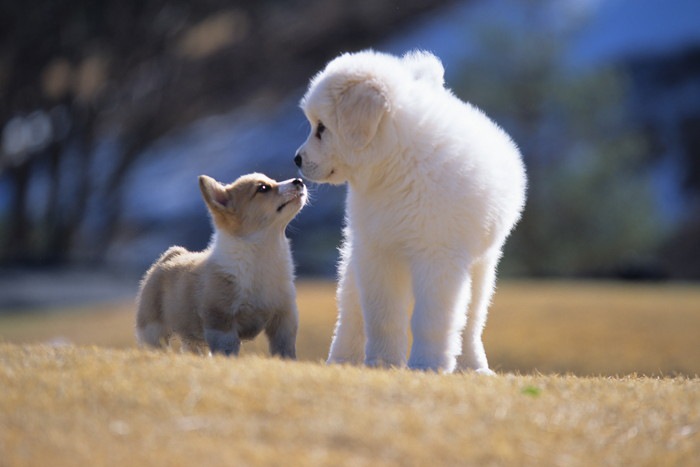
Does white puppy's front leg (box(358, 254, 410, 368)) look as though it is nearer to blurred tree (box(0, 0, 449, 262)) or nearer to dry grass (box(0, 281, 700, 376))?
dry grass (box(0, 281, 700, 376))

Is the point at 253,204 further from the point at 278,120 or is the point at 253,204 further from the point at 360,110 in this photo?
the point at 278,120

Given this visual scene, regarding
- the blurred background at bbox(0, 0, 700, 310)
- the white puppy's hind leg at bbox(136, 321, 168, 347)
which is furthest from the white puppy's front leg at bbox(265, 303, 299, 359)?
the blurred background at bbox(0, 0, 700, 310)

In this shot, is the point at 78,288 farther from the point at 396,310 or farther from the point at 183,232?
the point at 396,310

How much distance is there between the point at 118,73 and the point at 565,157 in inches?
604

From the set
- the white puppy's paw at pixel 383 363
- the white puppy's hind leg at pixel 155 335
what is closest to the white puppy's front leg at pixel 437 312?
the white puppy's paw at pixel 383 363

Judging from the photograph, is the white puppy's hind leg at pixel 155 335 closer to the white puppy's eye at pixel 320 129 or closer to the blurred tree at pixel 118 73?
the white puppy's eye at pixel 320 129

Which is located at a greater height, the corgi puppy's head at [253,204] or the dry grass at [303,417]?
the corgi puppy's head at [253,204]

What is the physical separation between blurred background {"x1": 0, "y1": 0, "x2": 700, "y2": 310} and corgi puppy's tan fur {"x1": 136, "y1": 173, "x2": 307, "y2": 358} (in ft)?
56.3

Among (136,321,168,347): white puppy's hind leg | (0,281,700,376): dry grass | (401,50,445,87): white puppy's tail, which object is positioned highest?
(401,50,445,87): white puppy's tail

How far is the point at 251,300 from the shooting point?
764 cm

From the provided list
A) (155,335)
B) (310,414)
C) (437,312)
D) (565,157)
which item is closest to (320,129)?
(437,312)

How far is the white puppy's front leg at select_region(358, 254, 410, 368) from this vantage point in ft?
24.6

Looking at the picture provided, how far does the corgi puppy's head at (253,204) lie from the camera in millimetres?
7965

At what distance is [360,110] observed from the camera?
7.36m
